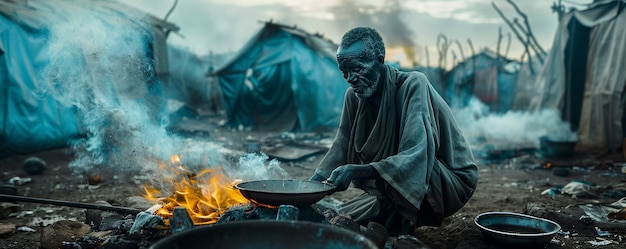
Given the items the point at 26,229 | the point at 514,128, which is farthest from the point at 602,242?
the point at 514,128

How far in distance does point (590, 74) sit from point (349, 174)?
9320mm

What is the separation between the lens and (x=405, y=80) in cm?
322

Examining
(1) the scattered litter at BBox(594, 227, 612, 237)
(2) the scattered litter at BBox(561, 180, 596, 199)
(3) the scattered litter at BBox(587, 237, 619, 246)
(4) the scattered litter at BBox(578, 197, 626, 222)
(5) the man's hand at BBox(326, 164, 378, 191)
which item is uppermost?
(5) the man's hand at BBox(326, 164, 378, 191)

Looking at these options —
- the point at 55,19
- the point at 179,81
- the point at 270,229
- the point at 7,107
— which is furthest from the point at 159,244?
the point at 179,81

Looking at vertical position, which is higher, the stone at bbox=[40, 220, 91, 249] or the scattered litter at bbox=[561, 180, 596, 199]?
the stone at bbox=[40, 220, 91, 249]

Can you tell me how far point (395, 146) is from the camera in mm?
3186

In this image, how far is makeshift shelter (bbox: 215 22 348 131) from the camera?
565 inches

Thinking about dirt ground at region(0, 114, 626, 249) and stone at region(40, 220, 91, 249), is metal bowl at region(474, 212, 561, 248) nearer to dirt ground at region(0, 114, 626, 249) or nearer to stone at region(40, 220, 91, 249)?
dirt ground at region(0, 114, 626, 249)

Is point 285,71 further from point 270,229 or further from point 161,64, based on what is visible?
point 270,229

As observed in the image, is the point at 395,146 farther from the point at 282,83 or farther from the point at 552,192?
the point at 282,83

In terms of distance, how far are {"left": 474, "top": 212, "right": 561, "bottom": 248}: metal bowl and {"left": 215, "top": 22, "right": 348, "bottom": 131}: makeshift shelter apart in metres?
11.1

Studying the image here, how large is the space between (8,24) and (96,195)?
4.98 m

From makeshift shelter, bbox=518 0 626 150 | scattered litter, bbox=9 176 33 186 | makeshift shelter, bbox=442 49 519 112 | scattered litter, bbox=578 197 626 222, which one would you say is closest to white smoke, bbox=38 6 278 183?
scattered litter, bbox=9 176 33 186

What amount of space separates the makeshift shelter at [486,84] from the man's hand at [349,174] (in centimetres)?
1766
